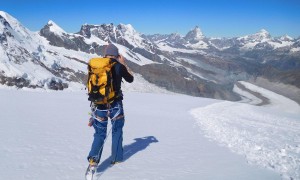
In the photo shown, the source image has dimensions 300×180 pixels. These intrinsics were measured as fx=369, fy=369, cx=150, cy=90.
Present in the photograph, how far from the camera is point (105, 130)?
25.0ft

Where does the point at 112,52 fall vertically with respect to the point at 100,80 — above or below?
above

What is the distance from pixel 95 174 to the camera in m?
7.07

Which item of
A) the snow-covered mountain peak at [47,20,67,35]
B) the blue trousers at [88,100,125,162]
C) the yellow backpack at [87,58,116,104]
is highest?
the snow-covered mountain peak at [47,20,67,35]

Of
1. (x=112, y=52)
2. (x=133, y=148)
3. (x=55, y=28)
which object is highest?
(x=55, y=28)

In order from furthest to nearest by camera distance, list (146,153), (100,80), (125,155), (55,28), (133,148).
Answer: (55,28)
(133,148)
(146,153)
(125,155)
(100,80)

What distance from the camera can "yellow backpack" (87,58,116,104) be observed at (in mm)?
7177

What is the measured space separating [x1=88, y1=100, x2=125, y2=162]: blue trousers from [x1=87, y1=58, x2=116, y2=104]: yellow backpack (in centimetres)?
36

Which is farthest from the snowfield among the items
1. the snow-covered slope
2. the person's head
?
the person's head

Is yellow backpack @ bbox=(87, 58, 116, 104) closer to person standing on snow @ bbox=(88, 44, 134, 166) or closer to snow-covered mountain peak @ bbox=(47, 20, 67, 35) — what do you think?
person standing on snow @ bbox=(88, 44, 134, 166)

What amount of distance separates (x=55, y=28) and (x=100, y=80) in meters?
153

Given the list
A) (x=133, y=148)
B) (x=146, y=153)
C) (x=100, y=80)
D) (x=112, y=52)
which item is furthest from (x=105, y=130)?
(x=133, y=148)

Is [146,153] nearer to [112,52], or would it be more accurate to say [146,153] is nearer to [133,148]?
[133,148]

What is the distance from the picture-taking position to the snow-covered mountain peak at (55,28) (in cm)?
15070

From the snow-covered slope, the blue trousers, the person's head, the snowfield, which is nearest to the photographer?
the snow-covered slope
